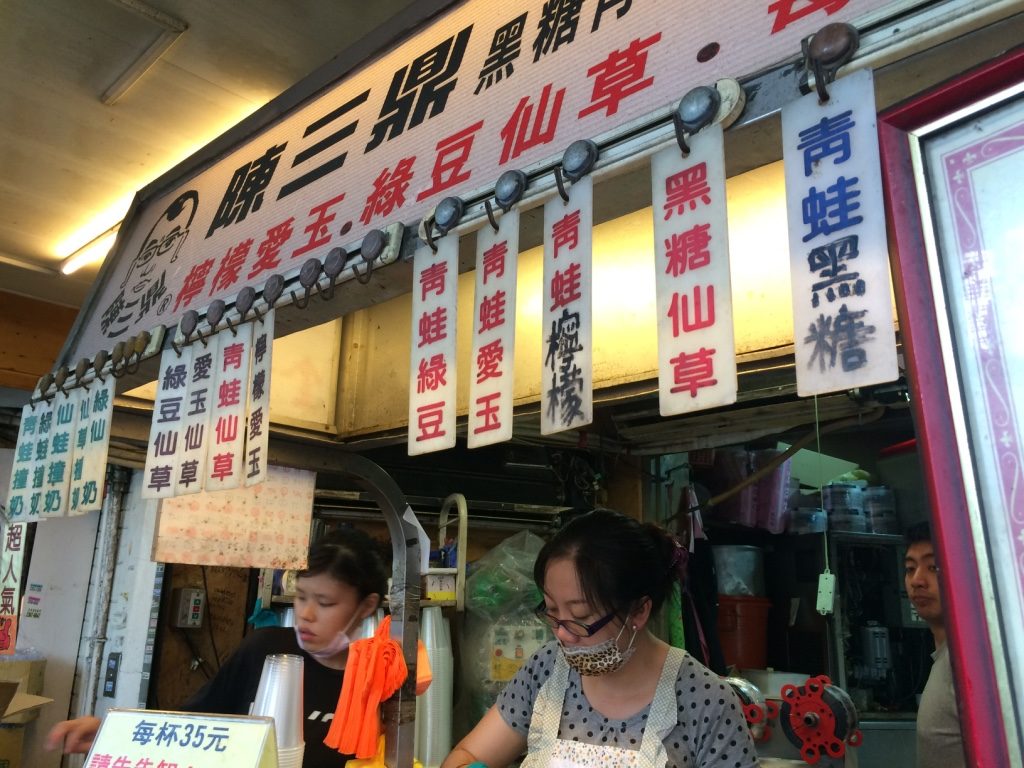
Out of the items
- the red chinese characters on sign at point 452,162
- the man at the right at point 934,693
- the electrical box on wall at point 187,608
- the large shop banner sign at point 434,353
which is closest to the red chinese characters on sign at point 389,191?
the red chinese characters on sign at point 452,162

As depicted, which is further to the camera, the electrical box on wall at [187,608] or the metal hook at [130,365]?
the electrical box on wall at [187,608]

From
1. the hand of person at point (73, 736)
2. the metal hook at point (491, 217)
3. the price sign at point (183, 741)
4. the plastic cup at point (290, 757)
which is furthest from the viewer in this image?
the hand of person at point (73, 736)

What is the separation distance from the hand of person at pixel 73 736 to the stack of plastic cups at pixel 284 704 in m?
0.68

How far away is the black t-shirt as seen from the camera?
9.01 ft

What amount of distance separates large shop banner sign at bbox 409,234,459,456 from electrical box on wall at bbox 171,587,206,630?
4.35m

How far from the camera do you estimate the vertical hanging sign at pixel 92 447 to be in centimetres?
329

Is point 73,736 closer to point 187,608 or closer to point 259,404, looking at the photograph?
point 259,404

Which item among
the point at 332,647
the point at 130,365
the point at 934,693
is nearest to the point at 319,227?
the point at 130,365

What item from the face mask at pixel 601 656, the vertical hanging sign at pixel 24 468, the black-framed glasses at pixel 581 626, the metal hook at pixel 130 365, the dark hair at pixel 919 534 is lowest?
the face mask at pixel 601 656

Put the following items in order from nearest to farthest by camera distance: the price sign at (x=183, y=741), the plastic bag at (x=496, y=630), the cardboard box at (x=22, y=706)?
the price sign at (x=183, y=741) < the plastic bag at (x=496, y=630) < the cardboard box at (x=22, y=706)

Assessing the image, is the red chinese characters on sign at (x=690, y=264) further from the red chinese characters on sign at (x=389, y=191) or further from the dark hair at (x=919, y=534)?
the dark hair at (x=919, y=534)

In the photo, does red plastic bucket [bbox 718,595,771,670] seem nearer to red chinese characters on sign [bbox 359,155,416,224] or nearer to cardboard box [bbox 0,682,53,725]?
red chinese characters on sign [bbox 359,155,416,224]

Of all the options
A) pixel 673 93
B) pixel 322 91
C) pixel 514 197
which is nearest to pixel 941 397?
pixel 673 93

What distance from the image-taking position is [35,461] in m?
3.80
